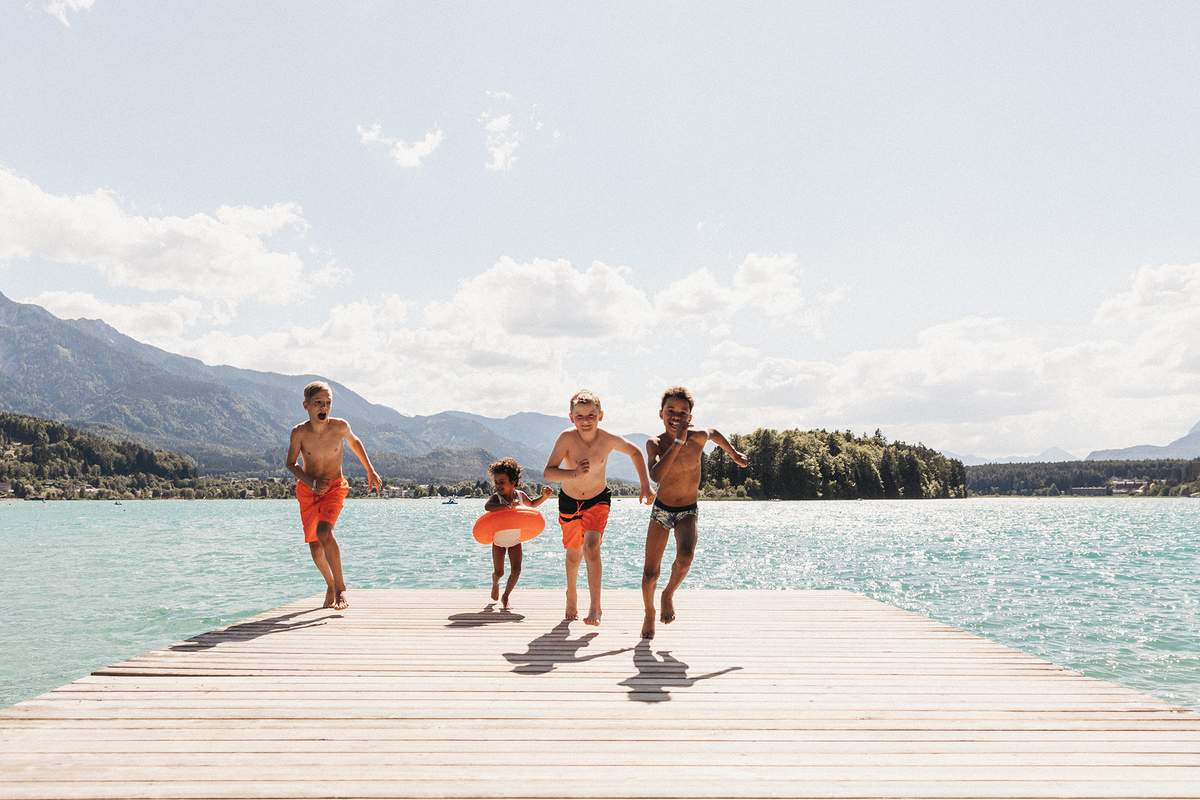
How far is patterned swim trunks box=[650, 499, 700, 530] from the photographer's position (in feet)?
23.8

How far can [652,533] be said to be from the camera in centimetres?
747

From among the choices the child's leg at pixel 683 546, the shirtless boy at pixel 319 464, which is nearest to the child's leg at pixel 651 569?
the child's leg at pixel 683 546

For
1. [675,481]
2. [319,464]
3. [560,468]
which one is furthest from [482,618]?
[675,481]

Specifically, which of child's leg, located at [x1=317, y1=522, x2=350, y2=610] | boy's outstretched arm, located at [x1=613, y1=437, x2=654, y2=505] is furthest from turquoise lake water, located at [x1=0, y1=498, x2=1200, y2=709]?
boy's outstretched arm, located at [x1=613, y1=437, x2=654, y2=505]

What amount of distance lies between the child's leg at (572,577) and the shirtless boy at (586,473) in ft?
0.62

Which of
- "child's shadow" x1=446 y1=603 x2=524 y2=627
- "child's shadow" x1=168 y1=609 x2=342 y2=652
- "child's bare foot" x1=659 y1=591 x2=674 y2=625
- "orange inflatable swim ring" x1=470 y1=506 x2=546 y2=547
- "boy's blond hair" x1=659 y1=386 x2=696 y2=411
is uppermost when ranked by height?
"boy's blond hair" x1=659 y1=386 x2=696 y2=411

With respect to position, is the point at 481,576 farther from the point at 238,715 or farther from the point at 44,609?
the point at 238,715

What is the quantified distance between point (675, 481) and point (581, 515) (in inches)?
48.4

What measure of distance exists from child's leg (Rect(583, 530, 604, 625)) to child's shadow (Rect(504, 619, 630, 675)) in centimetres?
41

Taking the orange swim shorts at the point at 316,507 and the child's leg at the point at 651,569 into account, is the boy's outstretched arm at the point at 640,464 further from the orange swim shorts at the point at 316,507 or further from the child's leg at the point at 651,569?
the orange swim shorts at the point at 316,507

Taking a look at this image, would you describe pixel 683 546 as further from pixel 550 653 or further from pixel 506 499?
Result: pixel 506 499

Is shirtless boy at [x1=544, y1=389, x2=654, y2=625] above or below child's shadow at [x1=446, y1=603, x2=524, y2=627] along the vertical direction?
above

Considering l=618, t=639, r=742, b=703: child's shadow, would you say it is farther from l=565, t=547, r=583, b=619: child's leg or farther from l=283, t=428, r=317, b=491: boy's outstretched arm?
l=283, t=428, r=317, b=491: boy's outstretched arm

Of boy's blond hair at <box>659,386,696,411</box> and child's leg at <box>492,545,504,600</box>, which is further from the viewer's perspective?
child's leg at <box>492,545,504,600</box>
